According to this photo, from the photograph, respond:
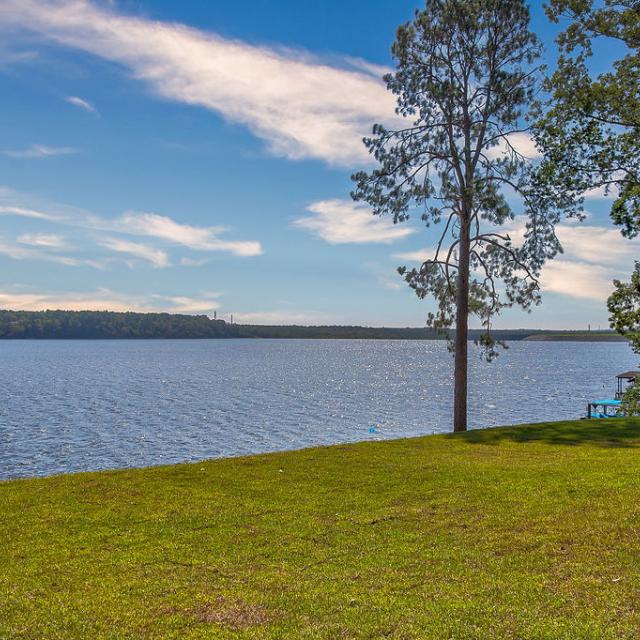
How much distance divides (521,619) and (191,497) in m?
9.02

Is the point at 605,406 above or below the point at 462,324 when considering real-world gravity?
below

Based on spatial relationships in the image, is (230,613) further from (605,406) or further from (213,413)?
(605,406)

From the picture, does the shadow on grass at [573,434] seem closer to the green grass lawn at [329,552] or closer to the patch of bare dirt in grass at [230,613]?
the green grass lawn at [329,552]

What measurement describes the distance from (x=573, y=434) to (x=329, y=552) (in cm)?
1666

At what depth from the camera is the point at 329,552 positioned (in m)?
10.2

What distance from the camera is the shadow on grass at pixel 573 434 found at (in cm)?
2175

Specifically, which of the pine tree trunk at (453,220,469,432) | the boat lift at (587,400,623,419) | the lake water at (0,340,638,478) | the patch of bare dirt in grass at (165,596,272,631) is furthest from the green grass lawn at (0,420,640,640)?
the boat lift at (587,400,623,419)

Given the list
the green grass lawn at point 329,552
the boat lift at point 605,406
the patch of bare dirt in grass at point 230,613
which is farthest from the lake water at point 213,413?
the patch of bare dirt in grass at point 230,613

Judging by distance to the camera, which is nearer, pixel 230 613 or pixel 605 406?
pixel 230 613

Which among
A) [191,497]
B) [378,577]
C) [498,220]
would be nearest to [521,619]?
[378,577]

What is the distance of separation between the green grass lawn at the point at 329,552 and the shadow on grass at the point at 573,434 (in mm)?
4319

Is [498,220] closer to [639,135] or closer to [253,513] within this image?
[639,135]

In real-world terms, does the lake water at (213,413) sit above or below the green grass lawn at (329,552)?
below

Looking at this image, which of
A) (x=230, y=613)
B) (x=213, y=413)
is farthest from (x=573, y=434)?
(x=213, y=413)
